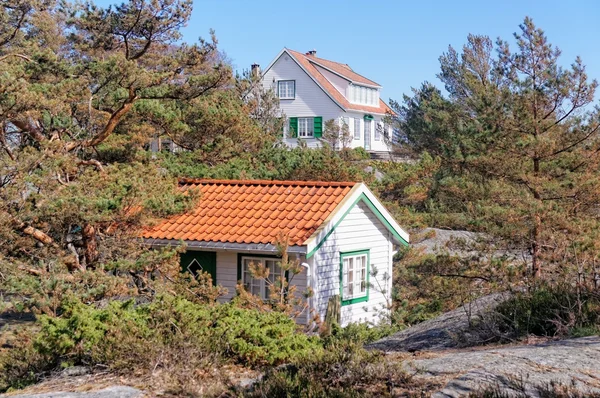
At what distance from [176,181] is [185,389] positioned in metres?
11.8

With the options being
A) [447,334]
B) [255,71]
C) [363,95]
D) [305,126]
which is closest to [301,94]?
[305,126]

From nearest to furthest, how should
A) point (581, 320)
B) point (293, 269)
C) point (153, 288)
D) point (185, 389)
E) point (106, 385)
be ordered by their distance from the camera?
point (185, 389) < point (106, 385) < point (581, 320) < point (293, 269) < point (153, 288)

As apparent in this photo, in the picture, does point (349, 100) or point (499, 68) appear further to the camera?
point (349, 100)

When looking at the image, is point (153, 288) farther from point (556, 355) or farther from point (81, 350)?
point (556, 355)

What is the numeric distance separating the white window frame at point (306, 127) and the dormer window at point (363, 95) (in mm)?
3557

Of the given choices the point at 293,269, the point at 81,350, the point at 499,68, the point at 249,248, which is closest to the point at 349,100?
the point at 499,68

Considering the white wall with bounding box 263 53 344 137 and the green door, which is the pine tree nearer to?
the green door

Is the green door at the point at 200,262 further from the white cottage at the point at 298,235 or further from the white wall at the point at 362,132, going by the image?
the white wall at the point at 362,132

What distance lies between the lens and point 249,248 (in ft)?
50.1

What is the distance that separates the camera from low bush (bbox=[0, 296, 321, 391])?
6.75 metres

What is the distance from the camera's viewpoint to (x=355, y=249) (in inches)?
664

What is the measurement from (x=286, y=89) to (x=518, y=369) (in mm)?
44781

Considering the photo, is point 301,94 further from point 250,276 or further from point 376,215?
point 250,276

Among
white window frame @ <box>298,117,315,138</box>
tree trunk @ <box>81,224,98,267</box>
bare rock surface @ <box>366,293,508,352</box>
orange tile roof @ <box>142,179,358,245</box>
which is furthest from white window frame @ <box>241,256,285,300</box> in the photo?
white window frame @ <box>298,117,315,138</box>
